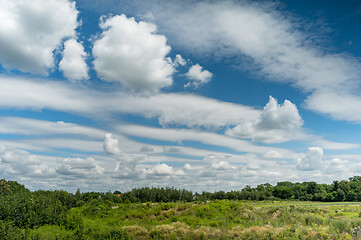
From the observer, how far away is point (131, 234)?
2506 cm

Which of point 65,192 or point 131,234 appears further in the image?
point 65,192

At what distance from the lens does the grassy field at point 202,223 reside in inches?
893

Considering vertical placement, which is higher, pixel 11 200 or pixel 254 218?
pixel 11 200

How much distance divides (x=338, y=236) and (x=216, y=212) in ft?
46.3

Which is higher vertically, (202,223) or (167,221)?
(202,223)

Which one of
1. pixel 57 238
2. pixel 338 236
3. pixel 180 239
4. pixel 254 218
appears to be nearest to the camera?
pixel 57 238

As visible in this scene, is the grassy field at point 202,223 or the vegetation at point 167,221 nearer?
the vegetation at point 167,221

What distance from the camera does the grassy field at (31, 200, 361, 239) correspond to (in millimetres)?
22672

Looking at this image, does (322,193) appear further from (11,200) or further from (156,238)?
(11,200)

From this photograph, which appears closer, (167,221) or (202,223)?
(202,223)

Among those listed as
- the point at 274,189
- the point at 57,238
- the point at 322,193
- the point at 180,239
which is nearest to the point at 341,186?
the point at 322,193

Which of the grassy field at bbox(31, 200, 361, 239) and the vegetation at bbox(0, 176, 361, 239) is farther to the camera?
the grassy field at bbox(31, 200, 361, 239)

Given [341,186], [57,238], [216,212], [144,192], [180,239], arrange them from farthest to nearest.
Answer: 1. [341,186]
2. [144,192]
3. [216,212]
4. [180,239]
5. [57,238]

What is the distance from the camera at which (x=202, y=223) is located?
28.6 metres
